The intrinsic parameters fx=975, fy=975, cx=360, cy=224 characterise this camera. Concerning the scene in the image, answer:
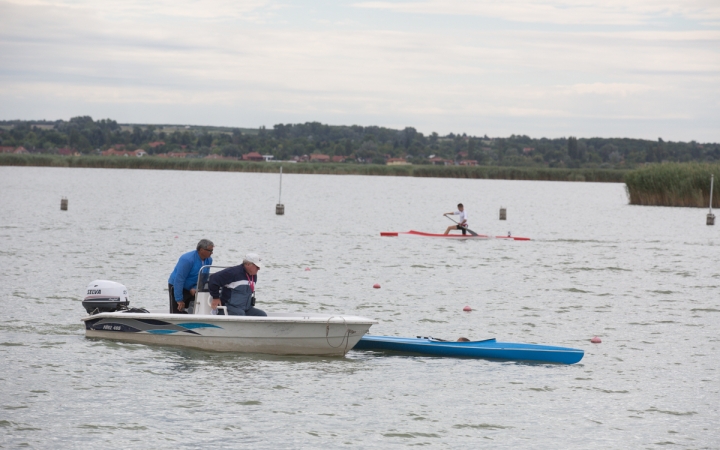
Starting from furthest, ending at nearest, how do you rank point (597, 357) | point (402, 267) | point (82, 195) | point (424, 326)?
point (82, 195) → point (402, 267) → point (424, 326) → point (597, 357)

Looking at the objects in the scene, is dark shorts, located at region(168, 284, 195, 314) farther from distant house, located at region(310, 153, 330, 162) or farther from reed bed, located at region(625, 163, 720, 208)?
distant house, located at region(310, 153, 330, 162)

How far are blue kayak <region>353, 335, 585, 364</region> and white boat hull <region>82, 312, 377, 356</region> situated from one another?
2.98 ft

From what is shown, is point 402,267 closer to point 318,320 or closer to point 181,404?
point 318,320

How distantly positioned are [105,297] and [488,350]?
618 cm

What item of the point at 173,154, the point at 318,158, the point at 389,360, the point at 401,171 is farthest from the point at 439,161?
the point at 389,360

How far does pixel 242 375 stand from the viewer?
1402 centimetres

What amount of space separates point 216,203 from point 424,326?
5315cm

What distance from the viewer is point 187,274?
1511cm

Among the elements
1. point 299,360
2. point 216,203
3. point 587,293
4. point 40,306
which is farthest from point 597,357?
point 216,203

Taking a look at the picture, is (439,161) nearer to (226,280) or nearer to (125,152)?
(125,152)

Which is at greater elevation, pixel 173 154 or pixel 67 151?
pixel 173 154

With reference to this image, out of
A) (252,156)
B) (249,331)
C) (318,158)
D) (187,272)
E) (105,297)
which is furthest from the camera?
(318,158)

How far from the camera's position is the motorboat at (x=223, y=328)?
1461 centimetres

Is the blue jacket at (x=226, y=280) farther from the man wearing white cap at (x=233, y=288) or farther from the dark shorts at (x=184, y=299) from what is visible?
the dark shorts at (x=184, y=299)
